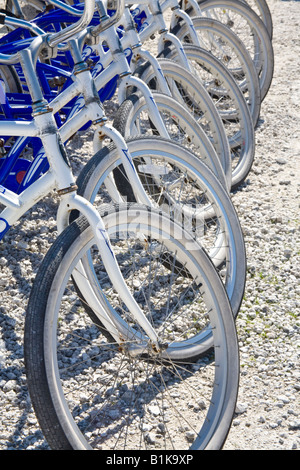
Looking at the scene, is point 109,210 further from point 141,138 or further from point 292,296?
point 292,296

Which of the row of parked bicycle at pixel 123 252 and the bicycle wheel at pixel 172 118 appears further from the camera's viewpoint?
the bicycle wheel at pixel 172 118

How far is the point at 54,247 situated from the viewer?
7.12ft

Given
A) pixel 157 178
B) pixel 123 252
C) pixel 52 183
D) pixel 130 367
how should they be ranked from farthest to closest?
pixel 123 252, pixel 157 178, pixel 130 367, pixel 52 183

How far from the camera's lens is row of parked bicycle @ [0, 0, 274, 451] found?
87.5 inches

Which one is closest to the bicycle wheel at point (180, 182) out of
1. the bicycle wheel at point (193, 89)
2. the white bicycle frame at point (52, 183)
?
the white bicycle frame at point (52, 183)

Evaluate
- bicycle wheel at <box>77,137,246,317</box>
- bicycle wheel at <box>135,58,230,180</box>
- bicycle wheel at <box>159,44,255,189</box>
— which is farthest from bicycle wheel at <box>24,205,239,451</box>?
bicycle wheel at <box>159,44,255,189</box>

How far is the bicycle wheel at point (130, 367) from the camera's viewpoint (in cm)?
205

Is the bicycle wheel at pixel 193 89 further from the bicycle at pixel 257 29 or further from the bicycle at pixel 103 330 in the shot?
the bicycle at pixel 257 29

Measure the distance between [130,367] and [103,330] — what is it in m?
0.19

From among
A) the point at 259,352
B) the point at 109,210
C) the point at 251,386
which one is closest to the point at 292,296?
the point at 259,352

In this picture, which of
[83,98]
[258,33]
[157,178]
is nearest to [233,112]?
[258,33]

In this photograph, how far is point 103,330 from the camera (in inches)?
108

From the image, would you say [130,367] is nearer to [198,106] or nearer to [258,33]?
[198,106]

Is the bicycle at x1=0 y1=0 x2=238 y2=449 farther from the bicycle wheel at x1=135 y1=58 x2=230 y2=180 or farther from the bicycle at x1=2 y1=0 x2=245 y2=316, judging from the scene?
the bicycle wheel at x1=135 y1=58 x2=230 y2=180
